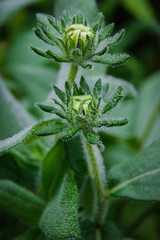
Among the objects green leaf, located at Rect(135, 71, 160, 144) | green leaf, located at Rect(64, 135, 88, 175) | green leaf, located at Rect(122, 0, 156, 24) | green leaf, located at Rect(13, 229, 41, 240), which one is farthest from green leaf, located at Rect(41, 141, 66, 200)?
green leaf, located at Rect(122, 0, 156, 24)

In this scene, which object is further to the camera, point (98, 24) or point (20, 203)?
point (20, 203)

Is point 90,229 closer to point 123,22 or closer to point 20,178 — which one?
point 20,178

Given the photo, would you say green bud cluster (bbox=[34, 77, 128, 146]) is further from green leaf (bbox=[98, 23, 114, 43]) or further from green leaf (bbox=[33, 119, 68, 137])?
green leaf (bbox=[98, 23, 114, 43])

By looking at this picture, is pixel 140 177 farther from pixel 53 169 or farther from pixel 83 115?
pixel 83 115

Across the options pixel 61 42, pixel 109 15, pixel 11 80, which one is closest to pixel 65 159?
pixel 61 42

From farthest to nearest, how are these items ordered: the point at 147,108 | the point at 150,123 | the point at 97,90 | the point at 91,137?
the point at 147,108 < the point at 150,123 < the point at 97,90 < the point at 91,137

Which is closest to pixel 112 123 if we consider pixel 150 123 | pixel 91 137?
pixel 91 137

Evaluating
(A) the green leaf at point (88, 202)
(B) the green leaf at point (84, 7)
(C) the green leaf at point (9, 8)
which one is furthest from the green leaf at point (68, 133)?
(C) the green leaf at point (9, 8)
